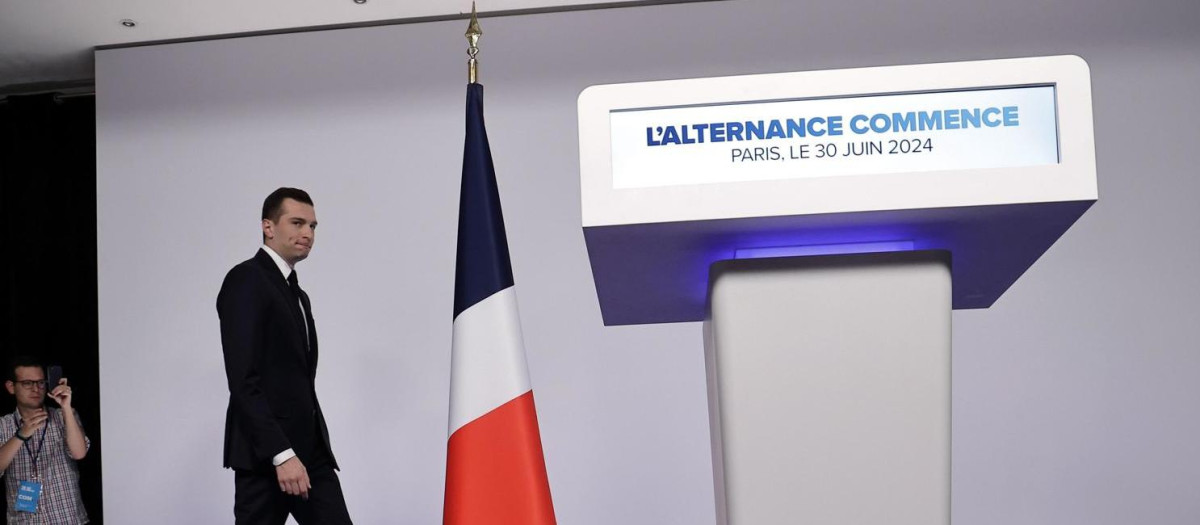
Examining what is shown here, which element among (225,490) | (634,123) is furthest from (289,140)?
(634,123)

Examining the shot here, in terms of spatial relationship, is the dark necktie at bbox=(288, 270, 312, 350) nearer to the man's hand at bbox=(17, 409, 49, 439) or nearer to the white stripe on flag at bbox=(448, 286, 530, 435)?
the white stripe on flag at bbox=(448, 286, 530, 435)

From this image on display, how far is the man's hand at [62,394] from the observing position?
173 inches

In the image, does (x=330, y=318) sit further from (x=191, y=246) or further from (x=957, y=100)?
(x=957, y=100)

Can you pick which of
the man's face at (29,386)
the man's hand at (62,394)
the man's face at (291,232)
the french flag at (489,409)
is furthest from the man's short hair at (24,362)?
the french flag at (489,409)

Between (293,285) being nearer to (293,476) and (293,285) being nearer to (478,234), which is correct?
(293,476)

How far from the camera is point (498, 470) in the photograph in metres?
1.78

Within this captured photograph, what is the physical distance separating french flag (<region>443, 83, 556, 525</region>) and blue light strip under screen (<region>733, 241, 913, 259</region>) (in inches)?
35.0

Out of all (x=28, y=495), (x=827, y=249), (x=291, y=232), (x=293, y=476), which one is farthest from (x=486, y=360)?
(x=28, y=495)

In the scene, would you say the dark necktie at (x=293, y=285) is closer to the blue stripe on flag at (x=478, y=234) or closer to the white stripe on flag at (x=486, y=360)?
the blue stripe on flag at (x=478, y=234)

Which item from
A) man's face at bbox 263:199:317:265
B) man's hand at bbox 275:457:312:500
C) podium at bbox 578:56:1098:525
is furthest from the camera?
man's face at bbox 263:199:317:265

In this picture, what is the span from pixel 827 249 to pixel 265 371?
2507mm

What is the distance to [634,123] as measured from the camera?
2.77ft

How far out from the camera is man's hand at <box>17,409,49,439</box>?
4.34 m

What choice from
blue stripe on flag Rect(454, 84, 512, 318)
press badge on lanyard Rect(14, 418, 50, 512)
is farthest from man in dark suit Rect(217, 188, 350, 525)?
press badge on lanyard Rect(14, 418, 50, 512)
